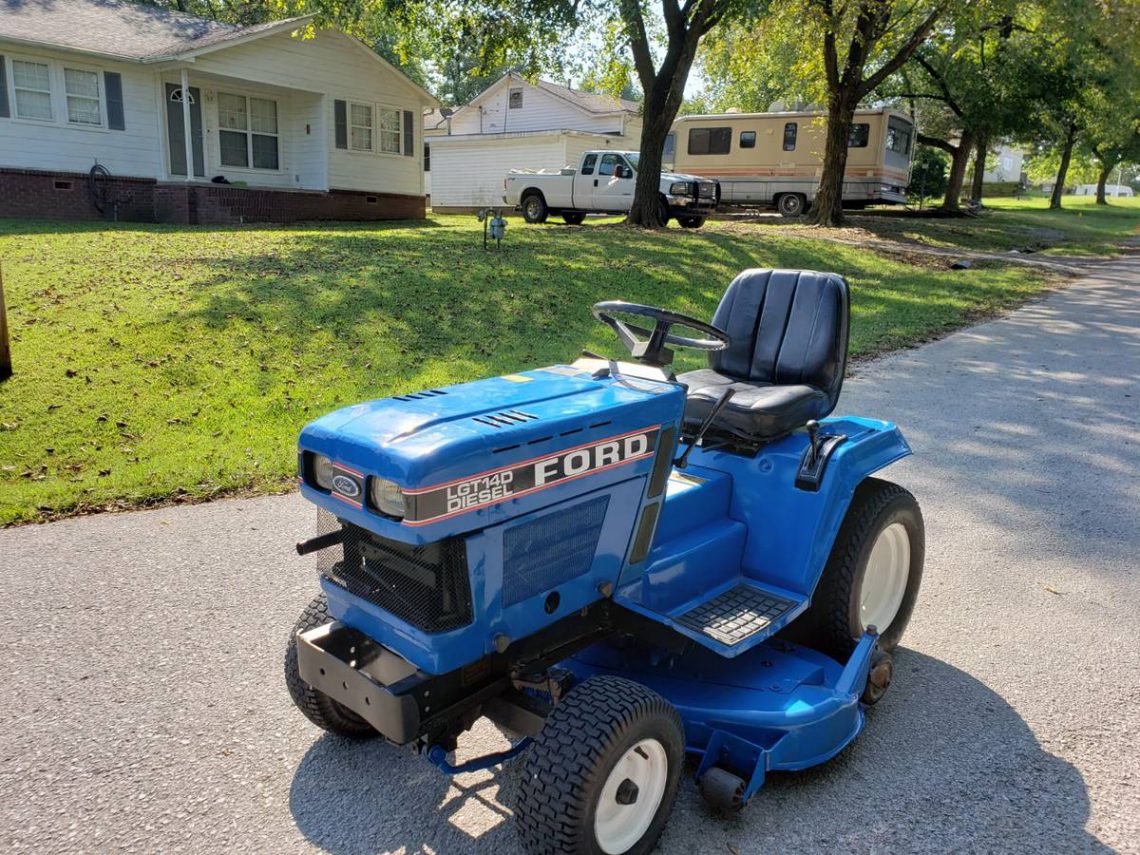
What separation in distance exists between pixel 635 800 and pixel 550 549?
72cm

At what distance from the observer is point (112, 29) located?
63.0 feet

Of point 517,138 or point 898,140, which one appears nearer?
point 898,140

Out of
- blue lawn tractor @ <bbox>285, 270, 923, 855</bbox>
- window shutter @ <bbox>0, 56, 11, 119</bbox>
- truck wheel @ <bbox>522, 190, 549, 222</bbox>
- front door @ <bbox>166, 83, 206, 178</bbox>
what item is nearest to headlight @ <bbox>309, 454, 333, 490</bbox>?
blue lawn tractor @ <bbox>285, 270, 923, 855</bbox>

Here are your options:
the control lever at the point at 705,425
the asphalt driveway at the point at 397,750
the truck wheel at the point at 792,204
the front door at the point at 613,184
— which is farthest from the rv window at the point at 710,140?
the control lever at the point at 705,425

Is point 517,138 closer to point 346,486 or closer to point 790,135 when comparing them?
point 790,135

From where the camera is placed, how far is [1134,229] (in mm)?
34031

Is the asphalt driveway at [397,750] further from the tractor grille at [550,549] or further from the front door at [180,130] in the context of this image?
the front door at [180,130]

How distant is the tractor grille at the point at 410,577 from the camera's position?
237cm

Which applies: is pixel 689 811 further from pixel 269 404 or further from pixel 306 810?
pixel 269 404

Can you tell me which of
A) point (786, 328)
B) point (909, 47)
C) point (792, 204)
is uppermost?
point (909, 47)

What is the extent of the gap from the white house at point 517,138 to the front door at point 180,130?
42.3 feet

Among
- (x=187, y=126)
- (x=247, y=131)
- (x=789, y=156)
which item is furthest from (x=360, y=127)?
(x=789, y=156)

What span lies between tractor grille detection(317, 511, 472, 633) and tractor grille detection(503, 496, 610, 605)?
0.15 m

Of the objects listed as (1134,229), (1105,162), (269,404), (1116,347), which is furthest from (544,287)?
(1105,162)
